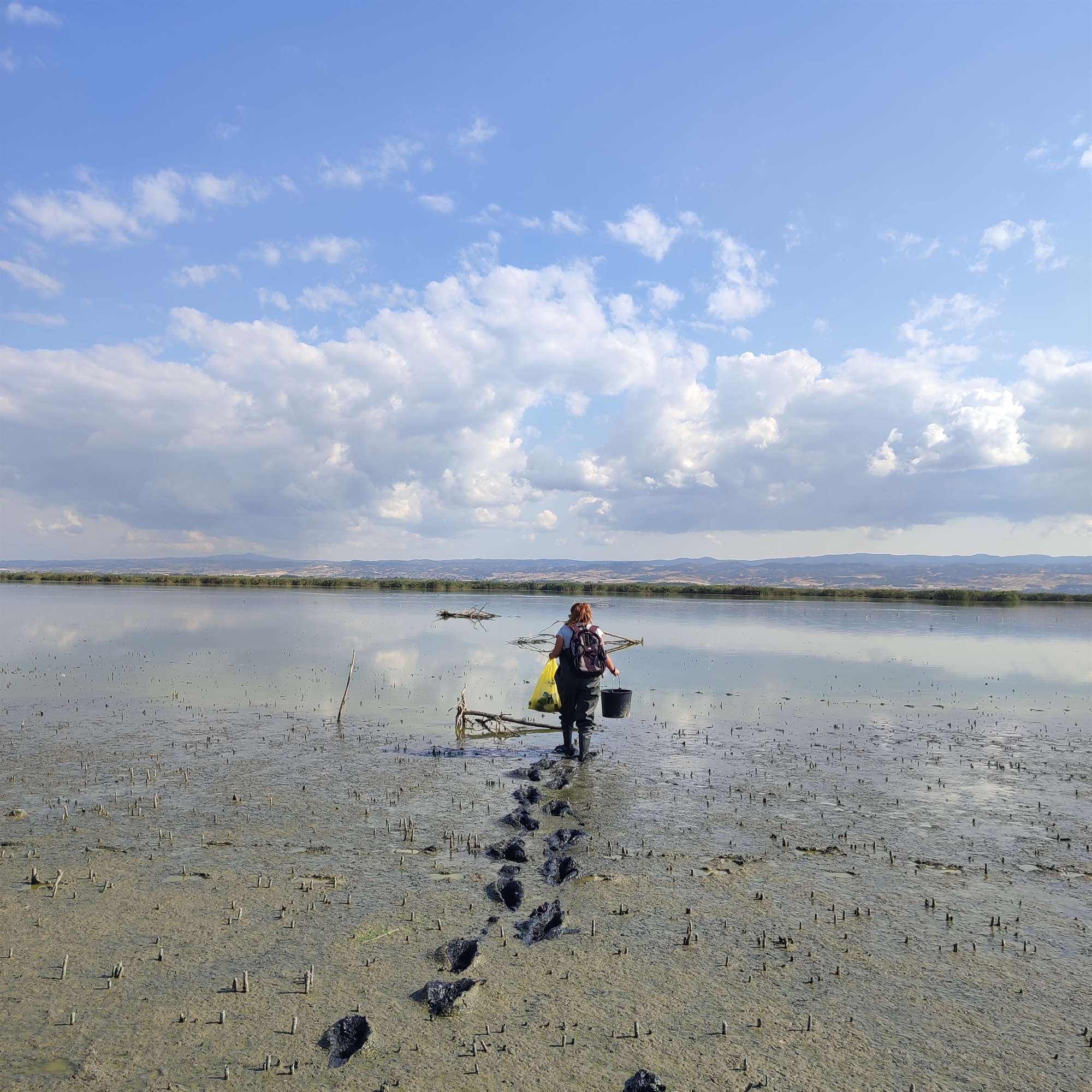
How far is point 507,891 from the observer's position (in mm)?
7195

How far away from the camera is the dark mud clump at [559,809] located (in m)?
10.0

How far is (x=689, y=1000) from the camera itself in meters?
5.45

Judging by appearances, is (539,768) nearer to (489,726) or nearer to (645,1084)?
(489,726)

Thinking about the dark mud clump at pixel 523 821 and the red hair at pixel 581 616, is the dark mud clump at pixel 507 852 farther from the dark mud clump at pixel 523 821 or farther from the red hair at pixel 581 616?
the red hair at pixel 581 616

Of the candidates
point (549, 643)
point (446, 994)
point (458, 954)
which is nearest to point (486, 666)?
point (549, 643)

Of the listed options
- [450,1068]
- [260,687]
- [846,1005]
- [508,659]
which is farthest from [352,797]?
[508,659]

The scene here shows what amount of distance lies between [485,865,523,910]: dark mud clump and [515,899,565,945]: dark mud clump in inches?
11.0

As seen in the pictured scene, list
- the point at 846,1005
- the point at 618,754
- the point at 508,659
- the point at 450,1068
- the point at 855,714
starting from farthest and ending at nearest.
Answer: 1. the point at 508,659
2. the point at 855,714
3. the point at 618,754
4. the point at 846,1005
5. the point at 450,1068

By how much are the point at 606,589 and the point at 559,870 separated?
301ft

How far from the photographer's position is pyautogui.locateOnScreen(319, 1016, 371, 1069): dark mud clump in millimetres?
4742

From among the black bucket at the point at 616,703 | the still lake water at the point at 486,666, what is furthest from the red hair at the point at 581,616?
the still lake water at the point at 486,666

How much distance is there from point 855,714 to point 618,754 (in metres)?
7.38

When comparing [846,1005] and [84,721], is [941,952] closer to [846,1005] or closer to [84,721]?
[846,1005]

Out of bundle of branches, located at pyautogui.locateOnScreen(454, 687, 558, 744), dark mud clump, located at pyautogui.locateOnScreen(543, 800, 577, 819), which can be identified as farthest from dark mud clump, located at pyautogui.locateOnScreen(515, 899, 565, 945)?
bundle of branches, located at pyautogui.locateOnScreen(454, 687, 558, 744)
